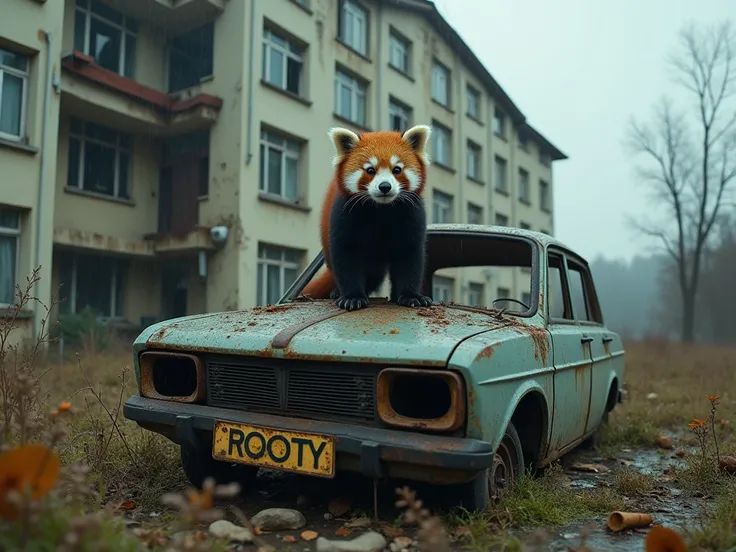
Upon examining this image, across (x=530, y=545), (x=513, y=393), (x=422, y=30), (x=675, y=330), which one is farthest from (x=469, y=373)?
(x=675, y=330)

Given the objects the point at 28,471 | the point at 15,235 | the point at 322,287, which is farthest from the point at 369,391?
the point at 15,235

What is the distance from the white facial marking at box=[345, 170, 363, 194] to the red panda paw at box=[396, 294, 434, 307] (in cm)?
67

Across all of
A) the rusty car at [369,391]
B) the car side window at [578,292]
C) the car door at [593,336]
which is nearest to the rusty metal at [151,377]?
the rusty car at [369,391]

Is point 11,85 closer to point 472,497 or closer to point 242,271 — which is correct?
point 242,271

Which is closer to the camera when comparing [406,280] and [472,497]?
[472,497]

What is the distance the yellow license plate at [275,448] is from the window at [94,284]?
38.9 ft

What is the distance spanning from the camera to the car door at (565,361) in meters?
3.72

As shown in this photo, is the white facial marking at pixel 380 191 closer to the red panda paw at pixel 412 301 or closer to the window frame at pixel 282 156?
the red panda paw at pixel 412 301

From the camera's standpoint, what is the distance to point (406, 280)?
3.69m


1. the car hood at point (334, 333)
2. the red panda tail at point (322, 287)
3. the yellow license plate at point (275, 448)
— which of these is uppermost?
the red panda tail at point (322, 287)

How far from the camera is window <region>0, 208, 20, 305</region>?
11.4 metres

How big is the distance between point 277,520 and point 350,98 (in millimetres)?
16822

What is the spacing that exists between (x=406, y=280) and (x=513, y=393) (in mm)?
1002

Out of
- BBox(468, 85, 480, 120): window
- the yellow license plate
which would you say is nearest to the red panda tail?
the yellow license plate
